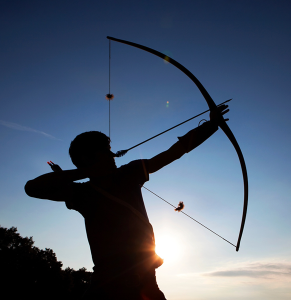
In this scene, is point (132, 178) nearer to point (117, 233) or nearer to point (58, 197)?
point (117, 233)

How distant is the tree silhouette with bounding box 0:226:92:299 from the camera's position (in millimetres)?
22016

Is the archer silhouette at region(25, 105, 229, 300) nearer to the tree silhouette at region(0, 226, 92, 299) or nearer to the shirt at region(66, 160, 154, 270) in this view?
the shirt at region(66, 160, 154, 270)

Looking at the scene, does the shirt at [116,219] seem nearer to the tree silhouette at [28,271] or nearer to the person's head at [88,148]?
the person's head at [88,148]

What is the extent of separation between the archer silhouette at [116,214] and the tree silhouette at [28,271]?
1016 inches

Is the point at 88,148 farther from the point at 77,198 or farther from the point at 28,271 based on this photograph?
the point at 28,271

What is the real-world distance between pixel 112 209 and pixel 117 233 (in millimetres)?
144

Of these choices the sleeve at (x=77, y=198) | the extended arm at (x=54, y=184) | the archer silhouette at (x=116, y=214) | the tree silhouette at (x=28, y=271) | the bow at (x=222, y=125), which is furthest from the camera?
the tree silhouette at (x=28, y=271)

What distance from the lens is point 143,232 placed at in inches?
55.7

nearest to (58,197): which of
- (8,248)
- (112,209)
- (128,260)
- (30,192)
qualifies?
(30,192)

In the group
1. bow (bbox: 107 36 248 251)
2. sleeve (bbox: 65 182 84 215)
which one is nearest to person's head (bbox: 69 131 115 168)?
sleeve (bbox: 65 182 84 215)

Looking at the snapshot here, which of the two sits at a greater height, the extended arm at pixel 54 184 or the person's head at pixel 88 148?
the person's head at pixel 88 148

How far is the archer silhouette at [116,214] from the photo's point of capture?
1.31m

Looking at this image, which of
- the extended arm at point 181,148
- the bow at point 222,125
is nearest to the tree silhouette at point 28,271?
the bow at point 222,125

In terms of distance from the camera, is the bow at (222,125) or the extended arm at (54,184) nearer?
the extended arm at (54,184)
